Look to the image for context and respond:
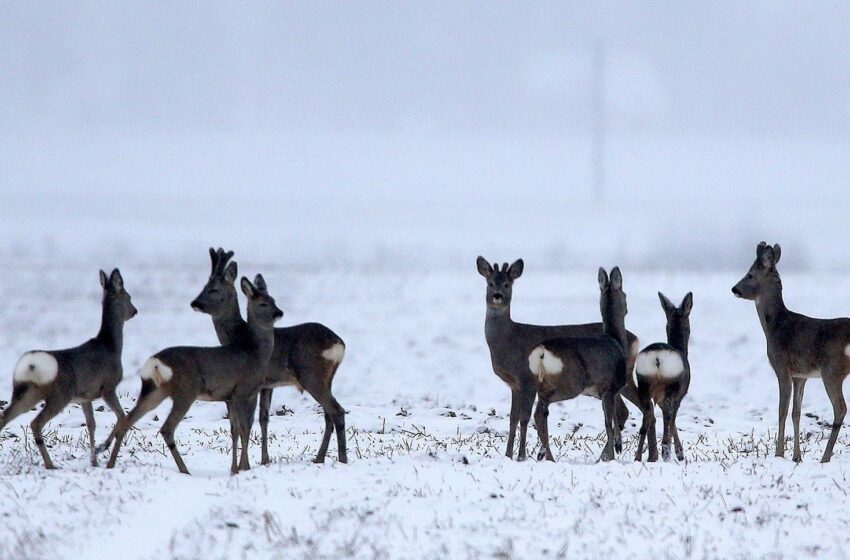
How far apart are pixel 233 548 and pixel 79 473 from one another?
7.29 feet

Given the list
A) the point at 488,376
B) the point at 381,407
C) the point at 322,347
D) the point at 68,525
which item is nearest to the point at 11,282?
the point at 488,376

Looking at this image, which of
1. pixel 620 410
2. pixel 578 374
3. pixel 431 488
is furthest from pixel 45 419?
pixel 620 410

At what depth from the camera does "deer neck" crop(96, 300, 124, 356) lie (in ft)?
35.3

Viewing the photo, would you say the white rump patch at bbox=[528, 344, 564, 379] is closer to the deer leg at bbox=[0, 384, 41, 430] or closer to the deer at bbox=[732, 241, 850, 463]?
the deer at bbox=[732, 241, 850, 463]

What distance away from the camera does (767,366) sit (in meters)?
19.8

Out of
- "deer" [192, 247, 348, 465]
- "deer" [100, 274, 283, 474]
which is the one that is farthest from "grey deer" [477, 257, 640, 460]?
"deer" [100, 274, 283, 474]

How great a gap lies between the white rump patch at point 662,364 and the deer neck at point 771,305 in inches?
53.6

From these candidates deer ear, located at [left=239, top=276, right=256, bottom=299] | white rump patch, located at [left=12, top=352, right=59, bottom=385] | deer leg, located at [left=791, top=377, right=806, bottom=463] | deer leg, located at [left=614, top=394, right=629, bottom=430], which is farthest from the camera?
deer leg, located at [left=614, top=394, right=629, bottom=430]

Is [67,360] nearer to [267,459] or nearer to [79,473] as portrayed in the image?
[79,473]

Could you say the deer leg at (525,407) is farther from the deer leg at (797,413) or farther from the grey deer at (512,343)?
the deer leg at (797,413)

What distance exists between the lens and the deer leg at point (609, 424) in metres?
10.6

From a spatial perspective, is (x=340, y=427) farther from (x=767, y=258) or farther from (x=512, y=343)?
(x=767, y=258)

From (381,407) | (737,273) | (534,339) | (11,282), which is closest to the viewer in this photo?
(534,339)

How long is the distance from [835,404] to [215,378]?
5.69 m
